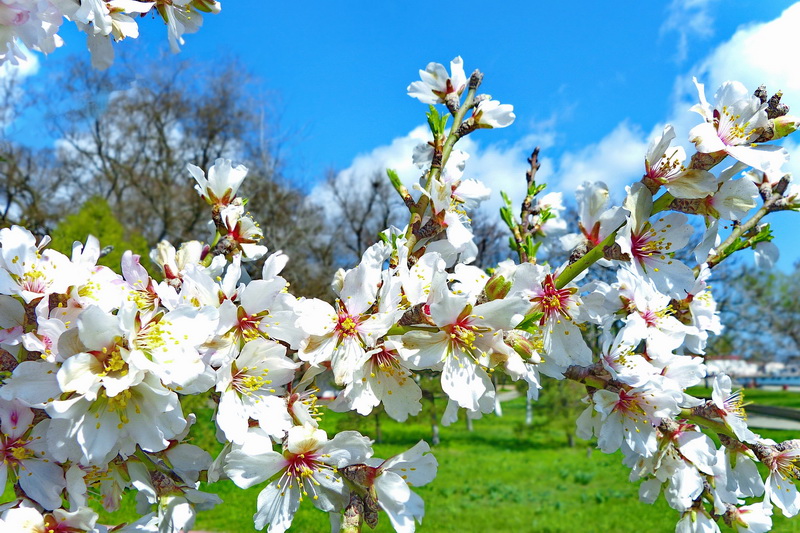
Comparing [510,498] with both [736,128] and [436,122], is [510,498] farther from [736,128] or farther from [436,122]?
[736,128]

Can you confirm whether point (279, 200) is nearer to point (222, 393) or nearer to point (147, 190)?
point (147, 190)

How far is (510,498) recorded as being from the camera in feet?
26.9

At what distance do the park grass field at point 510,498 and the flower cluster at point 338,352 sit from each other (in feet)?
9.15

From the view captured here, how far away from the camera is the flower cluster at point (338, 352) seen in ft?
3.34

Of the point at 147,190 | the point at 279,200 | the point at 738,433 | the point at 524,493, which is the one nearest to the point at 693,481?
the point at 738,433

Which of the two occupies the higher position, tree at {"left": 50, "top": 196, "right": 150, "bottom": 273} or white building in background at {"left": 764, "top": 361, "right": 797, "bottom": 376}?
tree at {"left": 50, "top": 196, "right": 150, "bottom": 273}

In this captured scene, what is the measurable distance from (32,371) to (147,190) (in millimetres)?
21868

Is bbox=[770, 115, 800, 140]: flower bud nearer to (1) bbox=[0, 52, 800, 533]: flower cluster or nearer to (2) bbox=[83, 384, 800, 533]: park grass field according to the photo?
(1) bbox=[0, 52, 800, 533]: flower cluster

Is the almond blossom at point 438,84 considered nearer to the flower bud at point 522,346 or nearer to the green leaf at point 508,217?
the green leaf at point 508,217

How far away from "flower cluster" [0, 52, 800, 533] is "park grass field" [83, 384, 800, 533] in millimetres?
2789

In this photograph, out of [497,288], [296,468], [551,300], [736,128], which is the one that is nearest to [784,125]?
[736,128]

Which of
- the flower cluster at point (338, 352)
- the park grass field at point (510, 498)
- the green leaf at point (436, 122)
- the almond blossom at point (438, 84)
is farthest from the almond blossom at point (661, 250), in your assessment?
the park grass field at point (510, 498)

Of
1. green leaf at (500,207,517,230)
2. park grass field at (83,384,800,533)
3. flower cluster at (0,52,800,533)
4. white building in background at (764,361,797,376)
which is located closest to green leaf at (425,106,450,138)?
flower cluster at (0,52,800,533)

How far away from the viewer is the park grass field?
21.3ft
